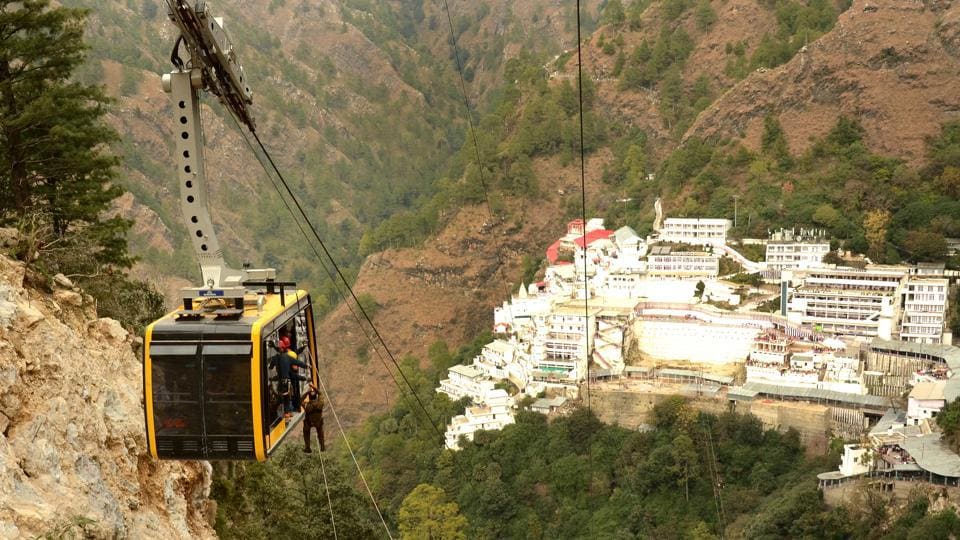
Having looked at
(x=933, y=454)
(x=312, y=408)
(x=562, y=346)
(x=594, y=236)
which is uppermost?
(x=594, y=236)

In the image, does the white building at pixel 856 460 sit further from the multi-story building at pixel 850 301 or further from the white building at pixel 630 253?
the white building at pixel 630 253

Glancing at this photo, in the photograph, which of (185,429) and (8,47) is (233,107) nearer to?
(185,429)

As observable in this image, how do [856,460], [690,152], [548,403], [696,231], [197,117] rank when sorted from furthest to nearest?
[690,152] → [696,231] → [548,403] → [856,460] → [197,117]

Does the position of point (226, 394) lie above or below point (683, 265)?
above

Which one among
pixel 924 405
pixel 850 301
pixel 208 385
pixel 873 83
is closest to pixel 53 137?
pixel 208 385

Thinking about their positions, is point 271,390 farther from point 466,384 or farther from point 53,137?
point 466,384

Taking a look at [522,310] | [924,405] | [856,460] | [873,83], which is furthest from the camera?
[873,83]

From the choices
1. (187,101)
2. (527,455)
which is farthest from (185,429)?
(527,455)
